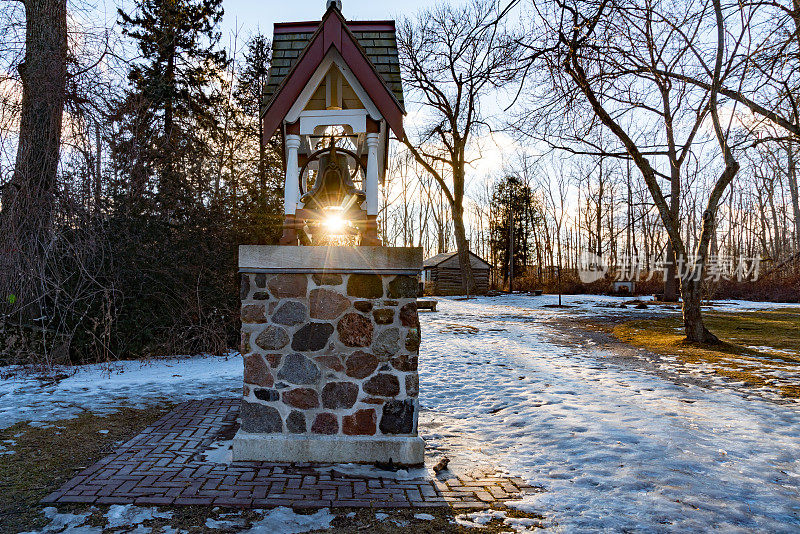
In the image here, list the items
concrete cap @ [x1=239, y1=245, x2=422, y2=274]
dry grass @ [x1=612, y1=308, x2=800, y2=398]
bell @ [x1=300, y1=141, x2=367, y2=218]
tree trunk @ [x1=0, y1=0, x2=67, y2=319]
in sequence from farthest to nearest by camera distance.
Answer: dry grass @ [x1=612, y1=308, x2=800, y2=398] < tree trunk @ [x1=0, y1=0, x2=67, y2=319] < bell @ [x1=300, y1=141, x2=367, y2=218] < concrete cap @ [x1=239, y1=245, x2=422, y2=274]

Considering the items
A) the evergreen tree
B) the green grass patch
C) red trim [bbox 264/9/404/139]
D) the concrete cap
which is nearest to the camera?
the green grass patch

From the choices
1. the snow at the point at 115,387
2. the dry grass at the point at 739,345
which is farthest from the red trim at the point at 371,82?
the dry grass at the point at 739,345

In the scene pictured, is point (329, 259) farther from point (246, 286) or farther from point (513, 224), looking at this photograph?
point (513, 224)

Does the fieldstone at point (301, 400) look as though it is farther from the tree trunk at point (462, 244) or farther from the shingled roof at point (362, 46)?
the tree trunk at point (462, 244)

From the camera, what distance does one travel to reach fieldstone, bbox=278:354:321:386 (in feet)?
13.4

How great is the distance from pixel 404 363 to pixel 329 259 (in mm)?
1095

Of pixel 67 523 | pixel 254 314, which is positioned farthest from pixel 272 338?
pixel 67 523

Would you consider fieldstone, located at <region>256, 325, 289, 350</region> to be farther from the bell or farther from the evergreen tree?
the evergreen tree

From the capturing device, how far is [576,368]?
8016 millimetres

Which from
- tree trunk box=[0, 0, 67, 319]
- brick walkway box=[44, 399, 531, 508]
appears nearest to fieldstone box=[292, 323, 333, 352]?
brick walkway box=[44, 399, 531, 508]

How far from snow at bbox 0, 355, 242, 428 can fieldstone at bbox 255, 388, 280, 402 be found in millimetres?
2609

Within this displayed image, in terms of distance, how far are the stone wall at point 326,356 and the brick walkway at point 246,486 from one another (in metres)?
0.42

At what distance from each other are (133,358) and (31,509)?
19.3 ft

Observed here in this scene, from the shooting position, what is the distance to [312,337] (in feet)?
13.4
